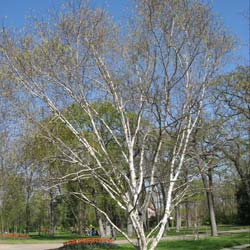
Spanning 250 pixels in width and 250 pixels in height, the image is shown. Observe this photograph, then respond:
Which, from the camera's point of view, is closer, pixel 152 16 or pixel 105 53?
pixel 152 16

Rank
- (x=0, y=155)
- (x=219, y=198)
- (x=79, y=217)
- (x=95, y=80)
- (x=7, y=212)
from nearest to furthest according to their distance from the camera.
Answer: (x=95, y=80)
(x=0, y=155)
(x=79, y=217)
(x=7, y=212)
(x=219, y=198)

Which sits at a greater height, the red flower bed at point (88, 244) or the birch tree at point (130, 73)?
the birch tree at point (130, 73)

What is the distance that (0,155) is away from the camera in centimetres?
2562

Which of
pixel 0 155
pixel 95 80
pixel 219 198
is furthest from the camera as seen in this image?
pixel 219 198

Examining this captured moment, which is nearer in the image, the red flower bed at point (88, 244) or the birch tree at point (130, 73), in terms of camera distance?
the birch tree at point (130, 73)

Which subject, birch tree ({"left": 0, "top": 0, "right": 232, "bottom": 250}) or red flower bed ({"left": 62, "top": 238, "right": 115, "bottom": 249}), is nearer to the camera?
birch tree ({"left": 0, "top": 0, "right": 232, "bottom": 250})

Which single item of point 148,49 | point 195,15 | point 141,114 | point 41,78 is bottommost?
point 141,114

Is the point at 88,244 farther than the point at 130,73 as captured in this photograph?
Yes

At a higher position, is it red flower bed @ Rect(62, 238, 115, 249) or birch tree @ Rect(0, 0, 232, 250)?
birch tree @ Rect(0, 0, 232, 250)

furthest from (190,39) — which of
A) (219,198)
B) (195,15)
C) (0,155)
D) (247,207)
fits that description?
(219,198)

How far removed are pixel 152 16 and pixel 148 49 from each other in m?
0.77

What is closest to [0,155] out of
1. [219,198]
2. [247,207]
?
[247,207]

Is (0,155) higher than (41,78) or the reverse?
higher

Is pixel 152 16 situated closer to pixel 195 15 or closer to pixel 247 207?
pixel 195 15
